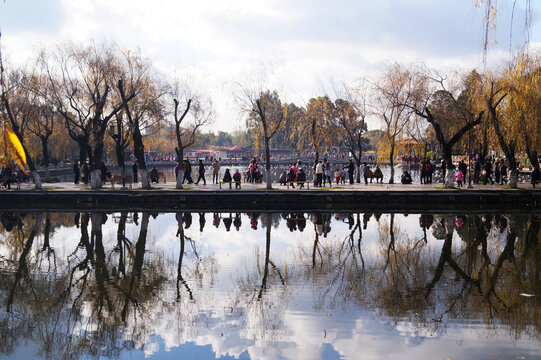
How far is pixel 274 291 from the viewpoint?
1213 cm

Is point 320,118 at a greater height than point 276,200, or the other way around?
point 320,118

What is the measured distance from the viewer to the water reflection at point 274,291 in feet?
30.1

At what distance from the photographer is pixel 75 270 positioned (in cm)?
1458

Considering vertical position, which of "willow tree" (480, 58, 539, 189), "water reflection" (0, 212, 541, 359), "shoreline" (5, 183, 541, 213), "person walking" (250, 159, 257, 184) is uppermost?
"willow tree" (480, 58, 539, 189)

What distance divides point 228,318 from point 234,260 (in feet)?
16.9

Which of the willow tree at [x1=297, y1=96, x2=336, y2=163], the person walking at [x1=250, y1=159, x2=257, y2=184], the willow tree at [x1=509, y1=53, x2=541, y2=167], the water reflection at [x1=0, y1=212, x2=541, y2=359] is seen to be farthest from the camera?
the willow tree at [x1=297, y1=96, x2=336, y2=163]

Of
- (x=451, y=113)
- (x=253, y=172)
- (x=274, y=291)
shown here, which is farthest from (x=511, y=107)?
(x=274, y=291)

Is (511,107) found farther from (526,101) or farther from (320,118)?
(320,118)

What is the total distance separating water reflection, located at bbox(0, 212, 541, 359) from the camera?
917 centimetres

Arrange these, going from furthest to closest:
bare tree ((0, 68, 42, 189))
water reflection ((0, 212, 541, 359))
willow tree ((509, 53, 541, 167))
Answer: bare tree ((0, 68, 42, 189)), willow tree ((509, 53, 541, 167)), water reflection ((0, 212, 541, 359))

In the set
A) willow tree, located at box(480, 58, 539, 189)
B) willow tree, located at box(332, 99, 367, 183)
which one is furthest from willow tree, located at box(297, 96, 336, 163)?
willow tree, located at box(480, 58, 539, 189)

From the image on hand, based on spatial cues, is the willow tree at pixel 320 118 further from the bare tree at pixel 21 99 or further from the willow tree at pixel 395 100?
the bare tree at pixel 21 99

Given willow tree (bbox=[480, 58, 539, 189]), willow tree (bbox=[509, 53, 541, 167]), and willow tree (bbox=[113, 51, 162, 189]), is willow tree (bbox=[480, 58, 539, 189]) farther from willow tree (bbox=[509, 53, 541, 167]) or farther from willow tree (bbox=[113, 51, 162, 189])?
willow tree (bbox=[113, 51, 162, 189])

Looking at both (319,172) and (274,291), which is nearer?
(274,291)
